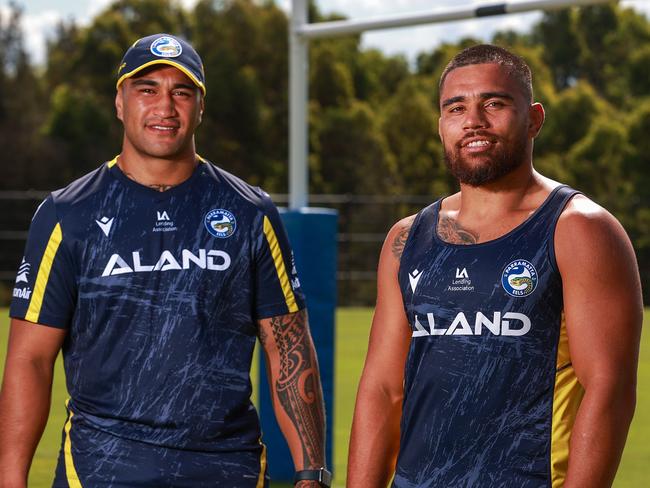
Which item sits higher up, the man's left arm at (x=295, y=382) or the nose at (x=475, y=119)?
the nose at (x=475, y=119)

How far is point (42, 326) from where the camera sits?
10.5 feet

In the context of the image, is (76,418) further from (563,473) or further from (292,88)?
(292,88)

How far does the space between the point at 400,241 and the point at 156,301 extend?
2.20ft

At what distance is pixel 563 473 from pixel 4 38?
37.3 meters

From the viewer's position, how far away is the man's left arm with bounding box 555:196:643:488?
2.55 meters

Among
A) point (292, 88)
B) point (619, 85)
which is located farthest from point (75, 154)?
point (292, 88)

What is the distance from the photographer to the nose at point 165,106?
10.6 feet

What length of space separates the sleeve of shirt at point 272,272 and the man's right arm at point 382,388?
0.47m

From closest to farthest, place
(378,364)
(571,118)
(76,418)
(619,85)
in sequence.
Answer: (378,364), (76,418), (571,118), (619,85)

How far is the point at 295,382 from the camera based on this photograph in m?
3.36

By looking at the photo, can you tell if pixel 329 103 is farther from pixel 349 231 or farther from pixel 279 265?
pixel 279 265

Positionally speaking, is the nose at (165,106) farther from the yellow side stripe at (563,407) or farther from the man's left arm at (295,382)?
the yellow side stripe at (563,407)

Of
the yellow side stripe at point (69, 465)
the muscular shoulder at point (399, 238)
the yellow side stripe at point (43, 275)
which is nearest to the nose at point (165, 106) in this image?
the yellow side stripe at point (43, 275)

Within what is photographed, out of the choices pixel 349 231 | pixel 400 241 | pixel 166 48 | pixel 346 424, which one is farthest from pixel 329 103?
pixel 400 241
